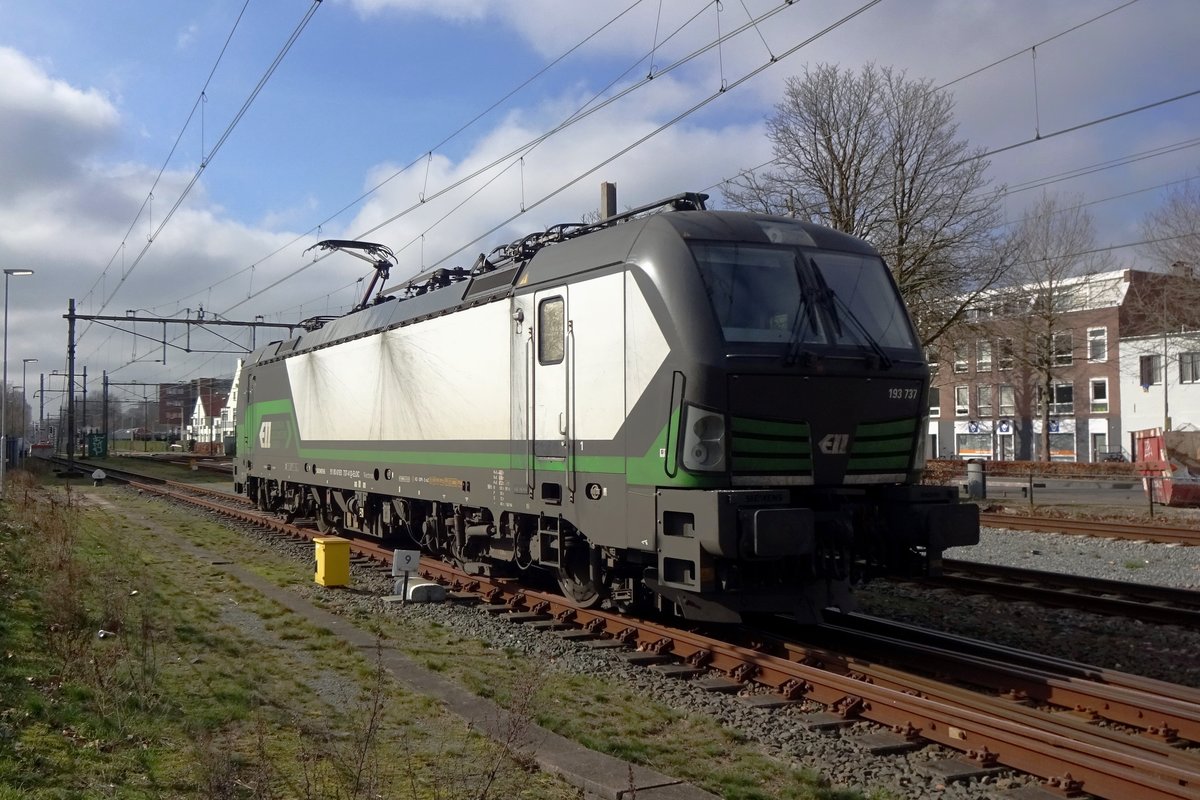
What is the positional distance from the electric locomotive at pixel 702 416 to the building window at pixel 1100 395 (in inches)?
1767

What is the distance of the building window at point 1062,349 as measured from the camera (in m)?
43.4

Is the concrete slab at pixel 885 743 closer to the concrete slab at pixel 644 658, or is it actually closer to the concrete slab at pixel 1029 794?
the concrete slab at pixel 1029 794

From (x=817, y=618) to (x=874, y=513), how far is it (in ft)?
3.60

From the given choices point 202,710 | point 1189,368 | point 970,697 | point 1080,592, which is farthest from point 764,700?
A: point 1189,368

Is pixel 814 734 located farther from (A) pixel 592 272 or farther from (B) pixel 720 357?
(A) pixel 592 272

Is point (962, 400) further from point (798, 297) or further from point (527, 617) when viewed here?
point (798, 297)

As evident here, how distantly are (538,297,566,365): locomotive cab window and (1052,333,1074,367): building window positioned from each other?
127ft

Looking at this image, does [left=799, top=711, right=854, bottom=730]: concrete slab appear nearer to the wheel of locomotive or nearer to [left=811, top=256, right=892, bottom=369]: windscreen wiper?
[left=811, top=256, right=892, bottom=369]: windscreen wiper

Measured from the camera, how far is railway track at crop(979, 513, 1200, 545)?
54.1ft

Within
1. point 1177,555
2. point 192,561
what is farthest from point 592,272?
point 1177,555

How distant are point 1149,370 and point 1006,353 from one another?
25.2 ft

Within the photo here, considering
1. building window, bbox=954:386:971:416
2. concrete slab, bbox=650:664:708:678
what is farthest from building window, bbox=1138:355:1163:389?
concrete slab, bbox=650:664:708:678

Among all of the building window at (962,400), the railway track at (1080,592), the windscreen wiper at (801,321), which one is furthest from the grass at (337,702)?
the building window at (962,400)

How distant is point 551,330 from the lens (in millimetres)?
9992
